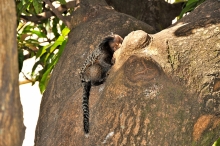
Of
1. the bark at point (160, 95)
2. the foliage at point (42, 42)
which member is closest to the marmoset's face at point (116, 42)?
the bark at point (160, 95)

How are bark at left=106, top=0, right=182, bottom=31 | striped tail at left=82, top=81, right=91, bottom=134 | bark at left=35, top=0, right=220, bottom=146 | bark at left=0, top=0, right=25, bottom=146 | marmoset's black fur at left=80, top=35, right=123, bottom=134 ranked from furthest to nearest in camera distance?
bark at left=106, top=0, right=182, bottom=31 < marmoset's black fur at left=80, top=35, right=123, bottom=134 < striped tail at left=82, top=81, right=91, bottom=134 < bark at left=35, top=0, right=220, bottom=146 < bark at left=0, top=0, right=25, bottom=146

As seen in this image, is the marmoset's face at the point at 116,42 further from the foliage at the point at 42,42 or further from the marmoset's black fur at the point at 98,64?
the foliage at the point at 42,42

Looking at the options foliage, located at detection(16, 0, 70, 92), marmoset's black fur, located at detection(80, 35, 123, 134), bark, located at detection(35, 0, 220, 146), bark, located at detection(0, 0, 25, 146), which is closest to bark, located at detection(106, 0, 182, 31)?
foliage, located at detection(16, 0, 70, 92)

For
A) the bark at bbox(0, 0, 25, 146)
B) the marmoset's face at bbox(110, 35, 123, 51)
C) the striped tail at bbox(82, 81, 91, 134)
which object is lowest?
the striped tail at bbox(82, 81, 91, 134)

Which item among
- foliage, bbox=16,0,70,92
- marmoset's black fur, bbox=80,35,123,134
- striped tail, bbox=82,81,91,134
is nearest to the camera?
striped tail, bbox=82,81,91,134

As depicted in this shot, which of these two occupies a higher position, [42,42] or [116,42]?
[116,42]

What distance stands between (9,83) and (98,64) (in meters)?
1.05

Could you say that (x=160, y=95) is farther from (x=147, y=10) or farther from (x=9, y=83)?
(x=147, y=10)

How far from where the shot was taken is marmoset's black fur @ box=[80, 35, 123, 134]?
2258mm

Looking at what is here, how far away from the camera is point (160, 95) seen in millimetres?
1881

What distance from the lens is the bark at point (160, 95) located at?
1847mm

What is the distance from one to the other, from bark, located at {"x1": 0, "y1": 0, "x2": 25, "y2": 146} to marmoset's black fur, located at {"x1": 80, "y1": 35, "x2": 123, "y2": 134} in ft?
2.66

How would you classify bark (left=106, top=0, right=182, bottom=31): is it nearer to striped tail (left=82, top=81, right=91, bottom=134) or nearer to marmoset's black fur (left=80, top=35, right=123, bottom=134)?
marmoset's black fur (left=80, top=35, right=123, bottom=134)

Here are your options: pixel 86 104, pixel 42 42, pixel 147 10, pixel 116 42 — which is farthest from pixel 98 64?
pixel 42 42
